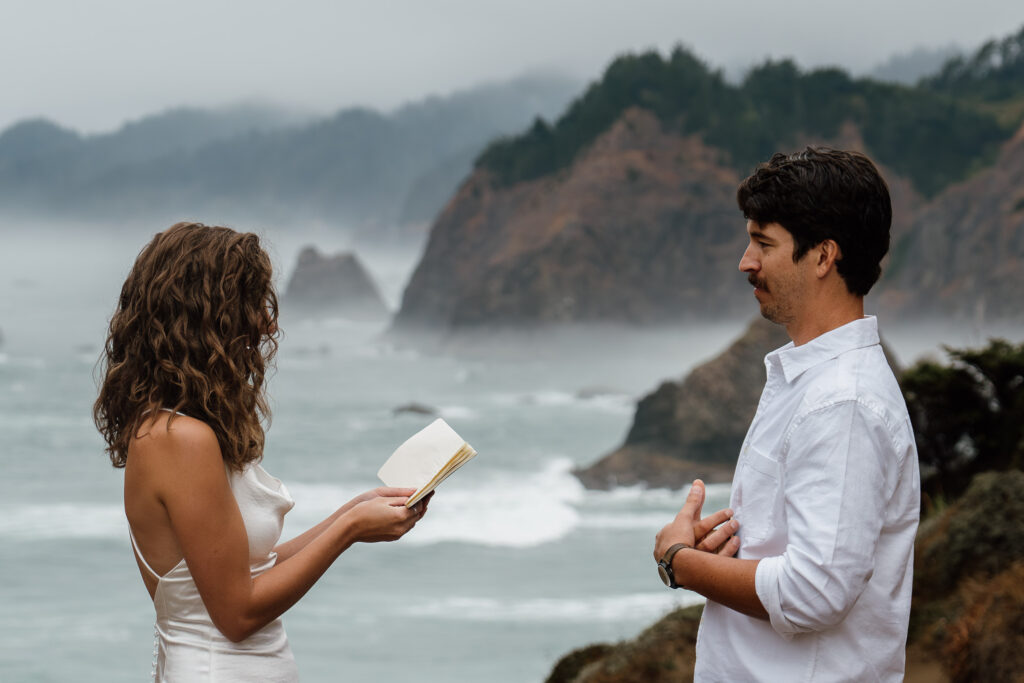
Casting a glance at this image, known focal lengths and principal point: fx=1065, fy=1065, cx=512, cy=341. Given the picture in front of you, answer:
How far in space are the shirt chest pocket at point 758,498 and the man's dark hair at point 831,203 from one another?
402mm

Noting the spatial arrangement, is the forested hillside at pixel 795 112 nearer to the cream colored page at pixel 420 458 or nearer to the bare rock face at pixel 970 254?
the bare rock face at pixel 970 254

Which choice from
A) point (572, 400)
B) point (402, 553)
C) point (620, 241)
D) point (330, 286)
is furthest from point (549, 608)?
point (330, 286)

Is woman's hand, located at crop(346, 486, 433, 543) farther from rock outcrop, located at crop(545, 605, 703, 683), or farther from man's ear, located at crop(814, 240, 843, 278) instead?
rock outcrop, located at crop(545, 605, 703, 683)

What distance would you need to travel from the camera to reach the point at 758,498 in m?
Answer: 2.19

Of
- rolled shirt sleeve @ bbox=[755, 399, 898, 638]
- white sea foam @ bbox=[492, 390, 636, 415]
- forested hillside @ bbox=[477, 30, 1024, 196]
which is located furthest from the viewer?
forested hillside @ bbox=[477, 30, 1024, 196]

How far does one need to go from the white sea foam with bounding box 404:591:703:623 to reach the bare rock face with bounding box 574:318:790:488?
338 inches

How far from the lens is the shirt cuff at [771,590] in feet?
6.60

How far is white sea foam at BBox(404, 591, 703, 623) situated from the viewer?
77.7ft

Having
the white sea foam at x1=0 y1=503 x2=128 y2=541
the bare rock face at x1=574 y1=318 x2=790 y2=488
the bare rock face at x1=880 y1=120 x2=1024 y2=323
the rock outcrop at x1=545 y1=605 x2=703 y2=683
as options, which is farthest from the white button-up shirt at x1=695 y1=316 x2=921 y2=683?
the bare rock face at x1=880 y1=120 x2=1024 y2=323

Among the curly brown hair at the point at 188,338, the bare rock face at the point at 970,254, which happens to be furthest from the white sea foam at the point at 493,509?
the bare rock face at the point at 970,254

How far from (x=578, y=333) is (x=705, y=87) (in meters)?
25.4

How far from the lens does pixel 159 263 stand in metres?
2.23

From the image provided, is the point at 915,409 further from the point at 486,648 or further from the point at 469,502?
the point at 469,502

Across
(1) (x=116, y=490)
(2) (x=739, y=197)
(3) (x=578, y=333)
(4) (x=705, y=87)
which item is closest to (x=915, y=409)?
(2) (x=739, y=197)
